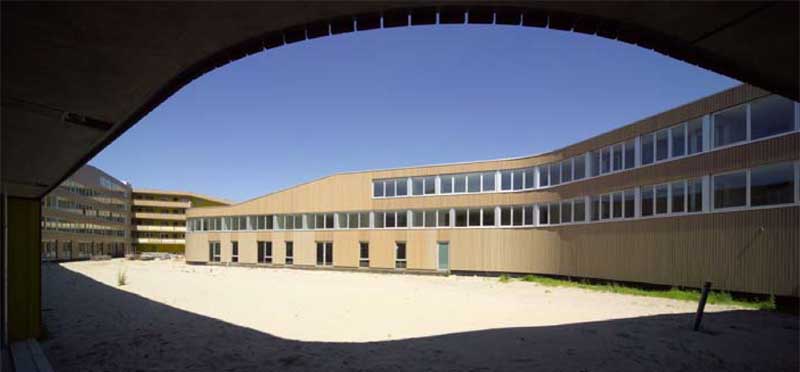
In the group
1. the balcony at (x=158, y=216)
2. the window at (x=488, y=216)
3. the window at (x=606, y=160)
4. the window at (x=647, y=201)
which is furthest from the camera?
the balcony at (x=158, y=216)

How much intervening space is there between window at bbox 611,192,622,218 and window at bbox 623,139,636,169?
1.38 m

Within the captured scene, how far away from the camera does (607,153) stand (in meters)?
24.1

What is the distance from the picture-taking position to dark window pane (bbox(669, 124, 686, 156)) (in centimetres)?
1950

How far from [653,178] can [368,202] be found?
788 inches

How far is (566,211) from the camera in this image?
26891 mm

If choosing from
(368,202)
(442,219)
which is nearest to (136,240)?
(368,202)

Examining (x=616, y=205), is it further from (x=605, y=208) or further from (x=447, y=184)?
(x=447, y=184)

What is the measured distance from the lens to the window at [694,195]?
1845cm

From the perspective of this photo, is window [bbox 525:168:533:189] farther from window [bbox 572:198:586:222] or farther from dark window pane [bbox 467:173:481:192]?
window [bbox 572:198:586:222]

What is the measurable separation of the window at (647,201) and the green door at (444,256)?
13.6 metres

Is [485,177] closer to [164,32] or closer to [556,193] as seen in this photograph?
[556,193]

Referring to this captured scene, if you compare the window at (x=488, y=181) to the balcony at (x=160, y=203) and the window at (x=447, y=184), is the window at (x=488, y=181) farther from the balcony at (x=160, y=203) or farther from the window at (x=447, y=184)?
the balcony at (x=160, y=203)

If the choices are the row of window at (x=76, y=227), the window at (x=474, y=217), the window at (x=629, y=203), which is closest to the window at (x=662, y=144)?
the window at (x=629, y=203)

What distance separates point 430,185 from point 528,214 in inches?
284
